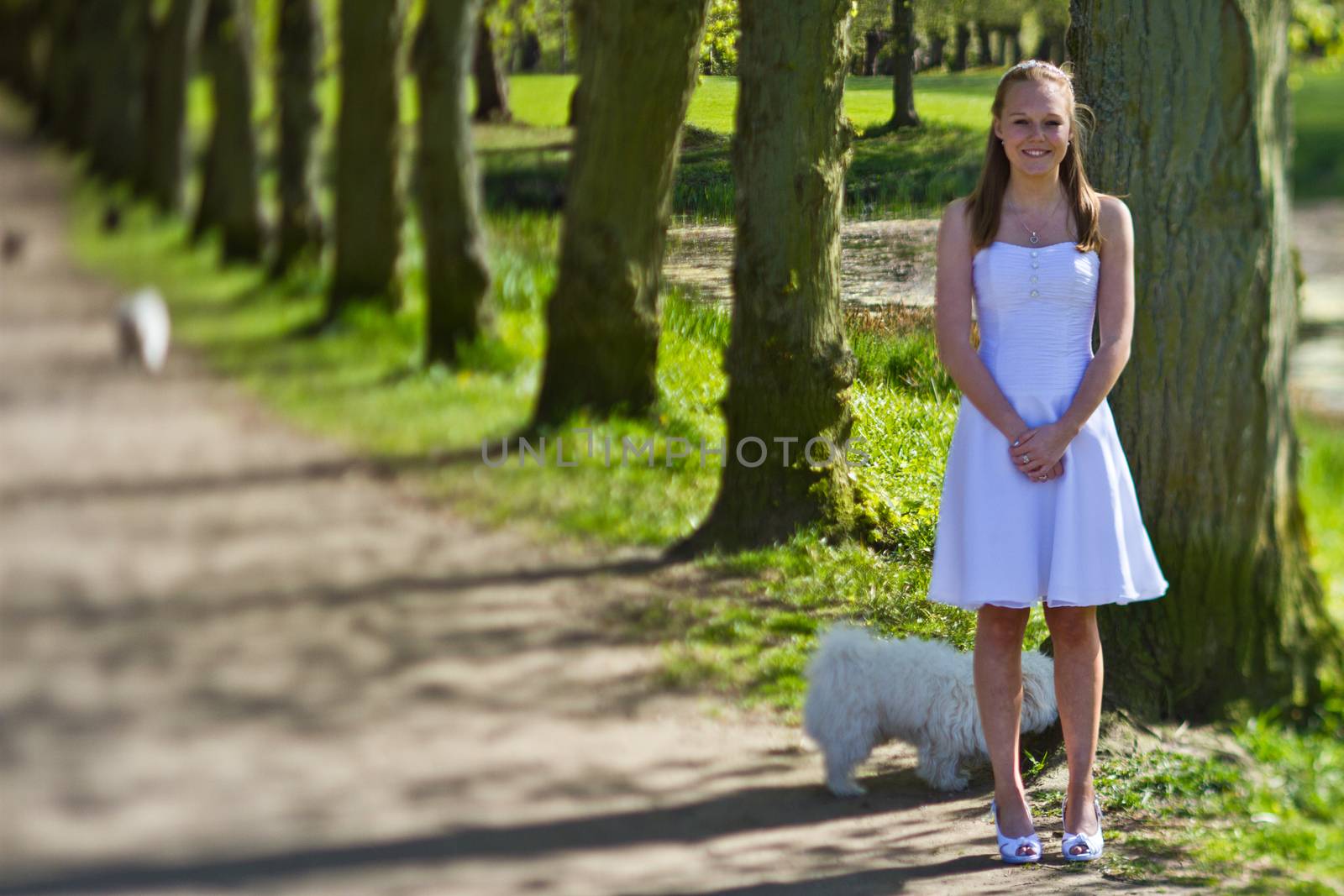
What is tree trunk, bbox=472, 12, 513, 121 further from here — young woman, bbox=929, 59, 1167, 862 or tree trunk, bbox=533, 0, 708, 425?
young woman, bbox=929, 59, 1167, 862

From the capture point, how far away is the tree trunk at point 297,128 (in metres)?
16.1

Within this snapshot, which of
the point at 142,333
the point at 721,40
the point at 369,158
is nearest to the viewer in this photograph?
the point at 721,40

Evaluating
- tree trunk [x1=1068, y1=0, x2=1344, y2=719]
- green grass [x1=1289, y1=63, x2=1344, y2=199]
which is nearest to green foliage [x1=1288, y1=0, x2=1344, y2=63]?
green grass [x1=1289, y1=63, x2=1344, y2=199]

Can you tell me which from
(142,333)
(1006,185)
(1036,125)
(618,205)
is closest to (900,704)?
(1006,185)

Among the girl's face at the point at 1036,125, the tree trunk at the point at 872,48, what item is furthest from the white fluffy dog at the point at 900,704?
the tree trunk at the point at 872,48

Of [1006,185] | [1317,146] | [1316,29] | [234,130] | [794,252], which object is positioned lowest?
[794,252]

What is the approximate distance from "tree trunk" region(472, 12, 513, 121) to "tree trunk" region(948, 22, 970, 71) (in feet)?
20.9

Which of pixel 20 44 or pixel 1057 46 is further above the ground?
pixel 20 44

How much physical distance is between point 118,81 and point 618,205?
2123 centimetres

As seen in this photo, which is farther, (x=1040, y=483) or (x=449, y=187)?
(x=449, y=187)

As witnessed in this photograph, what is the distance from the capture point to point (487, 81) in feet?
41.8

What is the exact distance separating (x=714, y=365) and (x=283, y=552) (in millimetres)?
2810

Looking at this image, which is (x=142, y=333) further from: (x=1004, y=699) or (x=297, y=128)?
(x=1004, y=699)

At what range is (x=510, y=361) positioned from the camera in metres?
12.1
